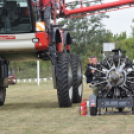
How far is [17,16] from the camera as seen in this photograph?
13.5 m

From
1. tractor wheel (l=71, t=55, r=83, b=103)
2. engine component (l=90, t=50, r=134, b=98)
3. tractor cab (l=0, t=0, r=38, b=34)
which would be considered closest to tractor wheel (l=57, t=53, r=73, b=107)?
tractor cab (l=0, t=0, r=38, b=34)

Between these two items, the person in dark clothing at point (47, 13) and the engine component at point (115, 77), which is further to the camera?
the person in dark clothing at point (47, 13)

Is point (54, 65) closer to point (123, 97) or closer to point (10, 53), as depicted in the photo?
point (10, 53)

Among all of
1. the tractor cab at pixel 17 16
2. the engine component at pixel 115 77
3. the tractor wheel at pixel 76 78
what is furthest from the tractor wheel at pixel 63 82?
the engine component at pixel 115 77

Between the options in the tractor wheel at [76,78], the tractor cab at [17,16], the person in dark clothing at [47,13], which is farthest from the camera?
the tractor wheel at [76,78]

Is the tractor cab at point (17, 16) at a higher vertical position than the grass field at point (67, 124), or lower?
higher

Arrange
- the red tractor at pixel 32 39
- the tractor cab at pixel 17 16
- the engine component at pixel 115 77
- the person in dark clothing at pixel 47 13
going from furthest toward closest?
the person in dark clothing at pixel 47 13, the tractor cab at pixel 17 16, the red tractor at pixel 32 39, the engine component at pixel 115 77

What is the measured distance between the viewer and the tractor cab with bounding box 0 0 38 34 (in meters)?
13.4

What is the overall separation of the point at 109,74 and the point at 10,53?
4187mm

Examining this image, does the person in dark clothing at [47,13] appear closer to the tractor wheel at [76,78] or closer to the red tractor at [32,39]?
the red tractor at [32,39]

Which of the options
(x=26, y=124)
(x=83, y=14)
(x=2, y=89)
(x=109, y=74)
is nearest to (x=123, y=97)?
(x=109, y=74)

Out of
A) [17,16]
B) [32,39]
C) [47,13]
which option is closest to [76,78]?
[47,13]

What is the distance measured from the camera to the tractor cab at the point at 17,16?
44.0 ft

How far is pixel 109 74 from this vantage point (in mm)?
10922
